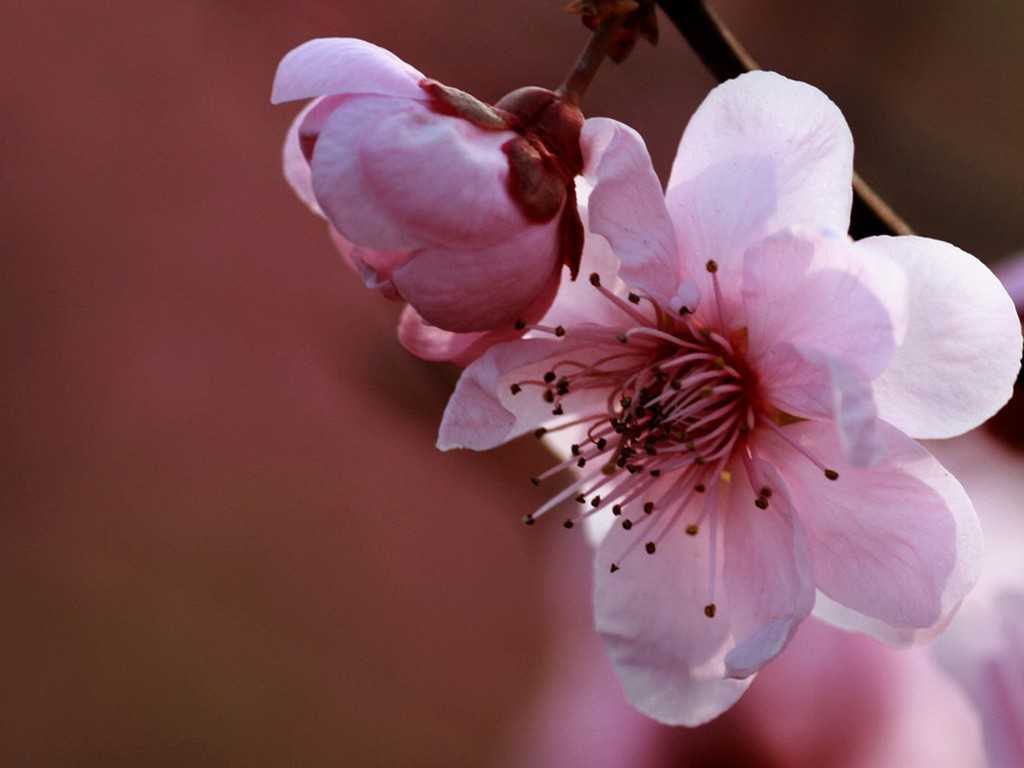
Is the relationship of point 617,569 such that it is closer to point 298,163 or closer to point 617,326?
point 617,326

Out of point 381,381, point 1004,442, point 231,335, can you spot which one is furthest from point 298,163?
point 231,335

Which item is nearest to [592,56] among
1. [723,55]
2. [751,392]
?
[723,55]

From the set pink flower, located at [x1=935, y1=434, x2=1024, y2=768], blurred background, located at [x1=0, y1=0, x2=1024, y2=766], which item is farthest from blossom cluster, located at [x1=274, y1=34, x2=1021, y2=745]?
blurred background, located at [x1=0, y1=0, x2=1024, y2=766]

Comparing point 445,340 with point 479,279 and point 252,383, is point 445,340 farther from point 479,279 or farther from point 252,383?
point 252,383

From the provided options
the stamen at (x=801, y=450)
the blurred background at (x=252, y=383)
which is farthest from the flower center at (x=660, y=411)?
the blurred background at (x=252, y=383)

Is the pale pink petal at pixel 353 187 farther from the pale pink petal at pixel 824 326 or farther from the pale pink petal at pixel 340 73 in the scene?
the pale pink petal at pixel 824 326

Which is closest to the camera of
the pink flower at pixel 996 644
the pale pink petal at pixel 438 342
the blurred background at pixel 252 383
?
the pale pink petal at pixel 438 342

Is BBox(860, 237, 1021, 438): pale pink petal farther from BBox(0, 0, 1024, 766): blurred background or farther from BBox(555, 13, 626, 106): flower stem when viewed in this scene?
BBox(0, 0, 1024, 766): blurred background
